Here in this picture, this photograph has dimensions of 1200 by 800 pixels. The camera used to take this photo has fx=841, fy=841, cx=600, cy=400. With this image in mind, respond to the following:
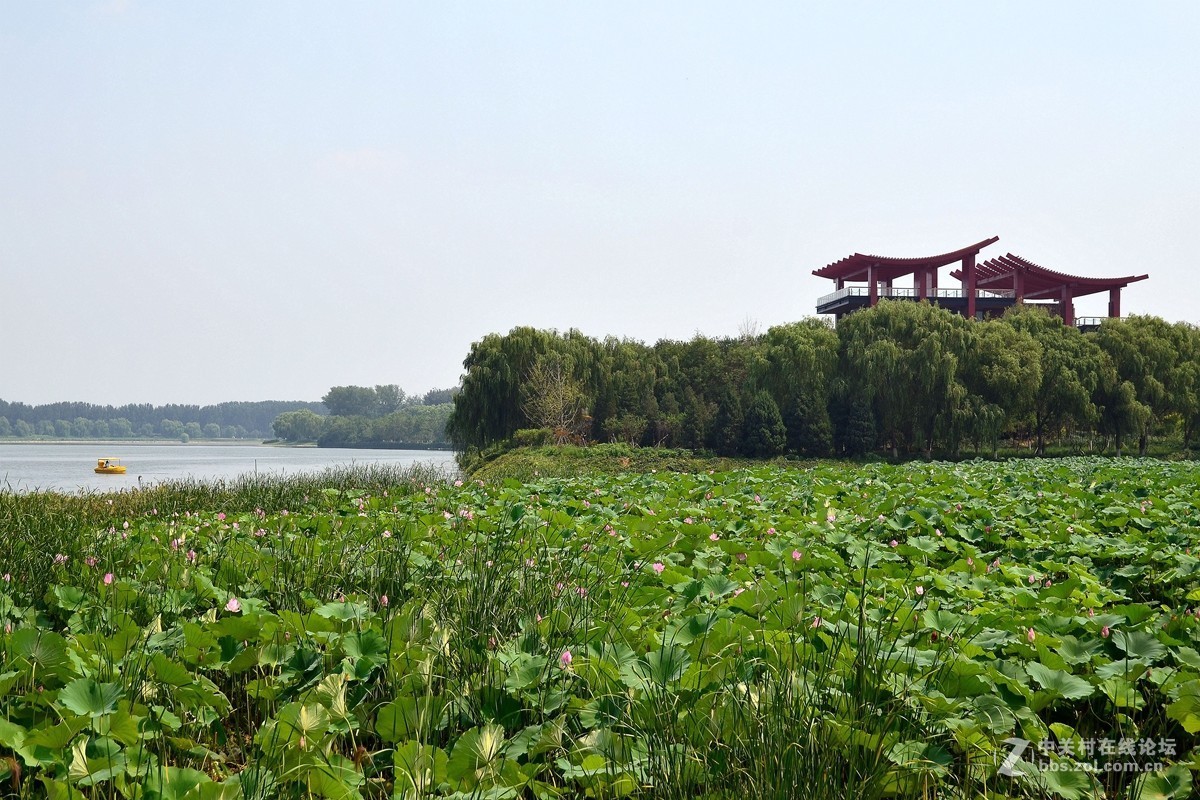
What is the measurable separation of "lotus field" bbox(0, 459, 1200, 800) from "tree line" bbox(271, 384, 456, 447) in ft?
170

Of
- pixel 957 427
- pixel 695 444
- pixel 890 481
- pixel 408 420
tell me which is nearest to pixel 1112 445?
pixel 957 427

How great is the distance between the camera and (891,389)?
912 inches

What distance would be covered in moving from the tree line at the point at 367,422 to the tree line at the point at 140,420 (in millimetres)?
8431

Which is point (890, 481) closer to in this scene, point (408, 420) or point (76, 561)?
point (76, 561)

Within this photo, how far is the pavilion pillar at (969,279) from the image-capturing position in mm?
32656

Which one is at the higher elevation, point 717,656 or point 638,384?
point 638,384

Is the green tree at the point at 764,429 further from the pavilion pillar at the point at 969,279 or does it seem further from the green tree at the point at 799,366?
the pavilion pillar at the point at 969,279

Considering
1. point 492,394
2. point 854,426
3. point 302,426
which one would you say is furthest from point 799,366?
point 302,426

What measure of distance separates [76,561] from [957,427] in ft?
72.8

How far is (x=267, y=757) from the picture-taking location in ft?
5.98

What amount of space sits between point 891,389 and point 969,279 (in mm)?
12559

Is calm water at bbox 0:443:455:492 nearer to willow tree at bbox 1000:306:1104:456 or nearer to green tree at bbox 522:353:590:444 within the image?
green tree at bbox 522:353:590:444

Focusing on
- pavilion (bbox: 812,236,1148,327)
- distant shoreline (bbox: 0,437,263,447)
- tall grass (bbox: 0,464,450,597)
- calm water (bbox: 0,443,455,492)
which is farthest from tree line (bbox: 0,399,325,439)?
tall grass (bbox: 0,464,450,597)

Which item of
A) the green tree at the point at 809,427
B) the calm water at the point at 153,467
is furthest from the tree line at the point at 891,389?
the calm water at the point at 153,467
